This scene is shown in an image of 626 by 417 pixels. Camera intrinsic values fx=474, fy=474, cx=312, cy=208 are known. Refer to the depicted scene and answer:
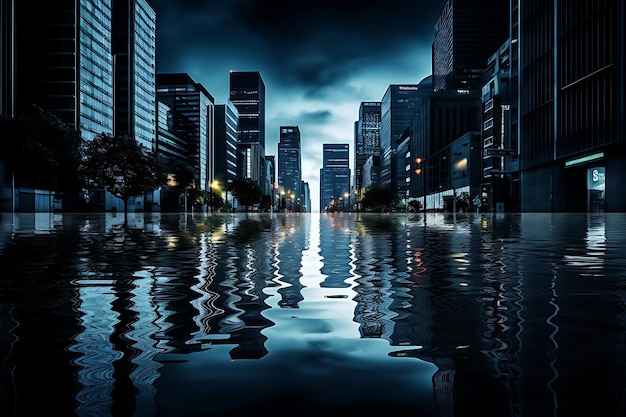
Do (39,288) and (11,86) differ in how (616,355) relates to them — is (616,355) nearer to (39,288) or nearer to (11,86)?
(39,288)

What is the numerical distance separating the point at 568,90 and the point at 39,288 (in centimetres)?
7418

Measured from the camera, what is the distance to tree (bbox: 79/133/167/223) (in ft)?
164

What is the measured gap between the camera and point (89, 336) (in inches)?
131

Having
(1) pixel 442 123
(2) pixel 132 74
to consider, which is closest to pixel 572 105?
(1) pixel 442 123

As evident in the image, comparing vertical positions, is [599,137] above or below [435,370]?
above

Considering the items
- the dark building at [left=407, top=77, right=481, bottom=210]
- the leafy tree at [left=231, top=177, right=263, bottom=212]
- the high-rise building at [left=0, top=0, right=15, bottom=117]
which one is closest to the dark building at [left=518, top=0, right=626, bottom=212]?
the leafy tree at [left=231, top=177, right=263, bottom=212]

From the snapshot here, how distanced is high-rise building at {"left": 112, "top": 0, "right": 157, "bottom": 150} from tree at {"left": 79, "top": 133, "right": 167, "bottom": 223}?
8171 centimetres

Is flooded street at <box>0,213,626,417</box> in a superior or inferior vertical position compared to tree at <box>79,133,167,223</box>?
inferior

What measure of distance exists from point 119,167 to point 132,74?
96780 millimetres

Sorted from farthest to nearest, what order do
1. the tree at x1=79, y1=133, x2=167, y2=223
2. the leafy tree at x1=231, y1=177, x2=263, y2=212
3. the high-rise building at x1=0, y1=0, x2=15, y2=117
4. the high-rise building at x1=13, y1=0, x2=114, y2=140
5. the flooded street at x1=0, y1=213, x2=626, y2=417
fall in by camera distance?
the leafy tree at x1=231, y1=177, x2=263, y2=212 → the high-rise building at x1=13, y1=0, x2=114, y2=140 → the high-rise building at x1=0, y1=0, x2=15, y2=117 → the tree at x1=79, y1=133, x2=167, y2=223 → the flooded street at x1=0, y1=213, x2=626, y2=417

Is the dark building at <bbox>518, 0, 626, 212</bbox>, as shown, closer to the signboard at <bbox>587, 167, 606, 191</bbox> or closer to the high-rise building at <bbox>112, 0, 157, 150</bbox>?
the signboard at <bbox>587, 167, 606, 191</bbox>

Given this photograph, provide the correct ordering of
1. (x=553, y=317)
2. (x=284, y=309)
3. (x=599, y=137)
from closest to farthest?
(x=553, y=317) → (x=284, y=309) → (x=599, y=137)

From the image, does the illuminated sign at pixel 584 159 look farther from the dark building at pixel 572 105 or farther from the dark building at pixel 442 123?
the dark building at pixel 442 123

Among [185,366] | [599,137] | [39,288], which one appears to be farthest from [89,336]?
[599,137]
